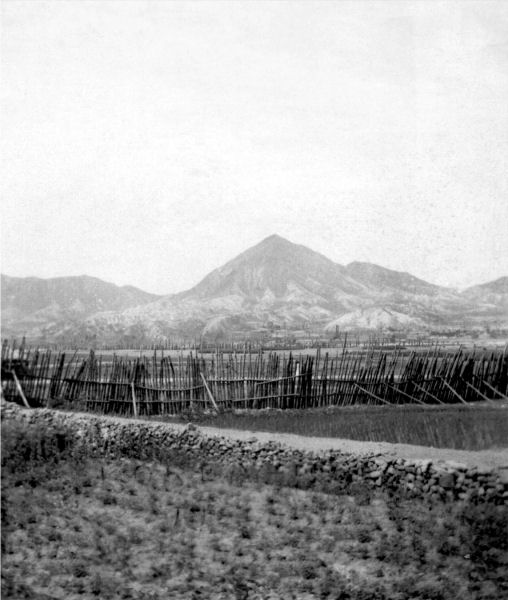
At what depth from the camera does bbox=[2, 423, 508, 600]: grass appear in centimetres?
439

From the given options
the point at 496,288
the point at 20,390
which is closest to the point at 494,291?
the point at 496,288

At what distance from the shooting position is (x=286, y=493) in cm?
639

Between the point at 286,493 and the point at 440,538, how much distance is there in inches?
75.2

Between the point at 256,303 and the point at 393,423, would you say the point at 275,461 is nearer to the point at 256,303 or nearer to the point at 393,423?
the point at 393,423

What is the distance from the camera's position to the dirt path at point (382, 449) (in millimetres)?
6423

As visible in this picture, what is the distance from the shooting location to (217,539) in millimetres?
5086

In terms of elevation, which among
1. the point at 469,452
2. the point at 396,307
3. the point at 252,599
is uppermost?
the point at 396,307

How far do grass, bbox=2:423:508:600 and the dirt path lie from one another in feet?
2.29

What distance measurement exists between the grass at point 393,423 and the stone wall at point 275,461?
167 centimetres

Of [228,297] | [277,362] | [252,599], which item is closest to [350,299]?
[228,297]

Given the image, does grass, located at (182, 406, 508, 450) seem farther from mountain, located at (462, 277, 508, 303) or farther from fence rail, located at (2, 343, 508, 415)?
mountain, located at (462, 277, 508, 303)

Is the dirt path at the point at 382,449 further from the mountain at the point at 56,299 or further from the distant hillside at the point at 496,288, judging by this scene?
the distant hillside at the point at 496,288

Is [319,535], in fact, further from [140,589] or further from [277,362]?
[277,362]

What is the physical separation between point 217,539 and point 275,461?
7.55ft
